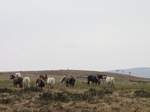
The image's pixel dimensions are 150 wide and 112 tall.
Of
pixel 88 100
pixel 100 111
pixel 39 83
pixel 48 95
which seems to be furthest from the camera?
pixel 39 83

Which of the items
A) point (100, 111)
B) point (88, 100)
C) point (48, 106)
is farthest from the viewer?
point (88, 100)

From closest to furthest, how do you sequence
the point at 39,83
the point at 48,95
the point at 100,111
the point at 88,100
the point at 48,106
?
the point at 100,111 < the point at 48,106 < the point at 88,100 < the point at 48,95 < the point at 39,83

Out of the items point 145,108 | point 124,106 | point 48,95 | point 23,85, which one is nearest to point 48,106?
point 48,95

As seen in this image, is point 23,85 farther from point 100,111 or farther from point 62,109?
point 100,111

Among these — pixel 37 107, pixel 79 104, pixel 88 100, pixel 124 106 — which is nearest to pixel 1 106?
pixel 37 107

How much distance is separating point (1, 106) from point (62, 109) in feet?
16.0

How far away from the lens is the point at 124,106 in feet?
55.9

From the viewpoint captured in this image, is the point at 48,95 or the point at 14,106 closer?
the point at 14,106

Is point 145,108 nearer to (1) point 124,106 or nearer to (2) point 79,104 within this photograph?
(1) point 124,106

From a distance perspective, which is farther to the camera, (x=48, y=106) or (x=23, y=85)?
(x=23, y=85)

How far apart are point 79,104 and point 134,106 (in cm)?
451

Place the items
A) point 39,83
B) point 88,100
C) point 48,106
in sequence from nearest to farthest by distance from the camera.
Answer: point 48,106 → point 88,100 → point 39,83

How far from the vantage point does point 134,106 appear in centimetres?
1697

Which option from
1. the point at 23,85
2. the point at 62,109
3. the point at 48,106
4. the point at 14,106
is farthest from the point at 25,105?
the point at 23,85
